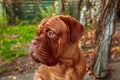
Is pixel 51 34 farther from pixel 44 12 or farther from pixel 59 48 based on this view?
pixel 44 12

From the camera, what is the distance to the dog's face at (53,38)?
3.05 meters

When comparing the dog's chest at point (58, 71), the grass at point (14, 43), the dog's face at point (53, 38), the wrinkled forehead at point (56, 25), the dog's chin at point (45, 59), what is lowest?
the grass at point (14, 43)

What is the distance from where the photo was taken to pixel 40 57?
120 inches

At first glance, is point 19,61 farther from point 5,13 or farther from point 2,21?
point 5,13

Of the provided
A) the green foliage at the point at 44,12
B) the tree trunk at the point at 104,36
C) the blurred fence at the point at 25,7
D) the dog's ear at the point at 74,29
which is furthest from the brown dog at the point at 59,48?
the blurred fence at the point at 25,7

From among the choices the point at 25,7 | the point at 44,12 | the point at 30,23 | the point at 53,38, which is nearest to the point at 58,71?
the point at 53,38

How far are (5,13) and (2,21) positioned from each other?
3.78 ft

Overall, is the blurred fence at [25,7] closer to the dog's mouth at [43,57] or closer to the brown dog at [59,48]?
the brown dog at [59,48]

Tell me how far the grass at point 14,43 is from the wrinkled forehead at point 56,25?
323 centimetres

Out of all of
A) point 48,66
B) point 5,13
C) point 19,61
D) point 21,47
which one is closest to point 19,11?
point 5,13

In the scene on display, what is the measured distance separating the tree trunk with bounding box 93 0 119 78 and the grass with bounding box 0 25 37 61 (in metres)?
2.27

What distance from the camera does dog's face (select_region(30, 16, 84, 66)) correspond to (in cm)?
305

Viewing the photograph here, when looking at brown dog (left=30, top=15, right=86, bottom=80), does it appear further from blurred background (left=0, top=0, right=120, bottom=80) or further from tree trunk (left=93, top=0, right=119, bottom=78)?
blurred background (left=0, top=0, right=120, bottom=80)

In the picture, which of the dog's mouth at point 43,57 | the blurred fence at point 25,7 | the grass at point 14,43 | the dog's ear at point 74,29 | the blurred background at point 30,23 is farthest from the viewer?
the blurred fence at point 25,7
